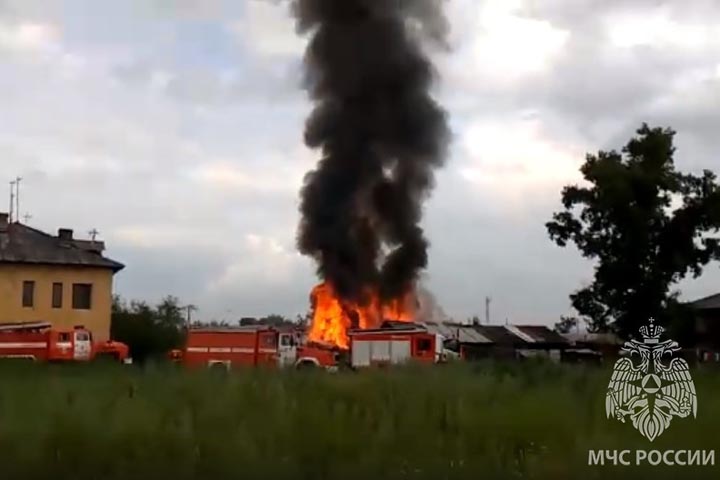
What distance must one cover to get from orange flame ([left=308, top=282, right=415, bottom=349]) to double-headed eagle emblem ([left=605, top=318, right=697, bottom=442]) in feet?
109

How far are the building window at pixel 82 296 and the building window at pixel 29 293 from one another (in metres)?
2.01

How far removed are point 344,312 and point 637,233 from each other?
1359cm

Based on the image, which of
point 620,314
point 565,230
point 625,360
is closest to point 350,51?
point 565,230

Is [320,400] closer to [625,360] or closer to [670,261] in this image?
[625,360]

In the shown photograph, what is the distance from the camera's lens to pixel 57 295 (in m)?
48.7

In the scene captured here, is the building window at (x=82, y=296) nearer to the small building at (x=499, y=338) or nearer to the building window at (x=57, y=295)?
the building window at (x=57, y=295)

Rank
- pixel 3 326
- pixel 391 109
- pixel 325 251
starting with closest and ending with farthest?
pixel 3 326 < pixel 391 109 < pixel 325 251

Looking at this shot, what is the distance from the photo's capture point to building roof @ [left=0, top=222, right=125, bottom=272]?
48219 millimetres

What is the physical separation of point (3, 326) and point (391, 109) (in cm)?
1827

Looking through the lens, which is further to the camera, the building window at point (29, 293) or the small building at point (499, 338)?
the building window at point (29, 293)

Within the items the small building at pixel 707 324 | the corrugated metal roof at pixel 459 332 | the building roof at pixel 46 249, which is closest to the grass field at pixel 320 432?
the corrugated metal roof at pixel 459 332

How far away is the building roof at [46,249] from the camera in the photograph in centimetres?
4822

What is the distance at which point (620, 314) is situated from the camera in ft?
152

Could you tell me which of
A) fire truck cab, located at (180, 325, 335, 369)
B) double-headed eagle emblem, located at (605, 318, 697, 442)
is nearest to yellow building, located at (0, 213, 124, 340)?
fire truck cab, located at (180, 325, 335, 369)
